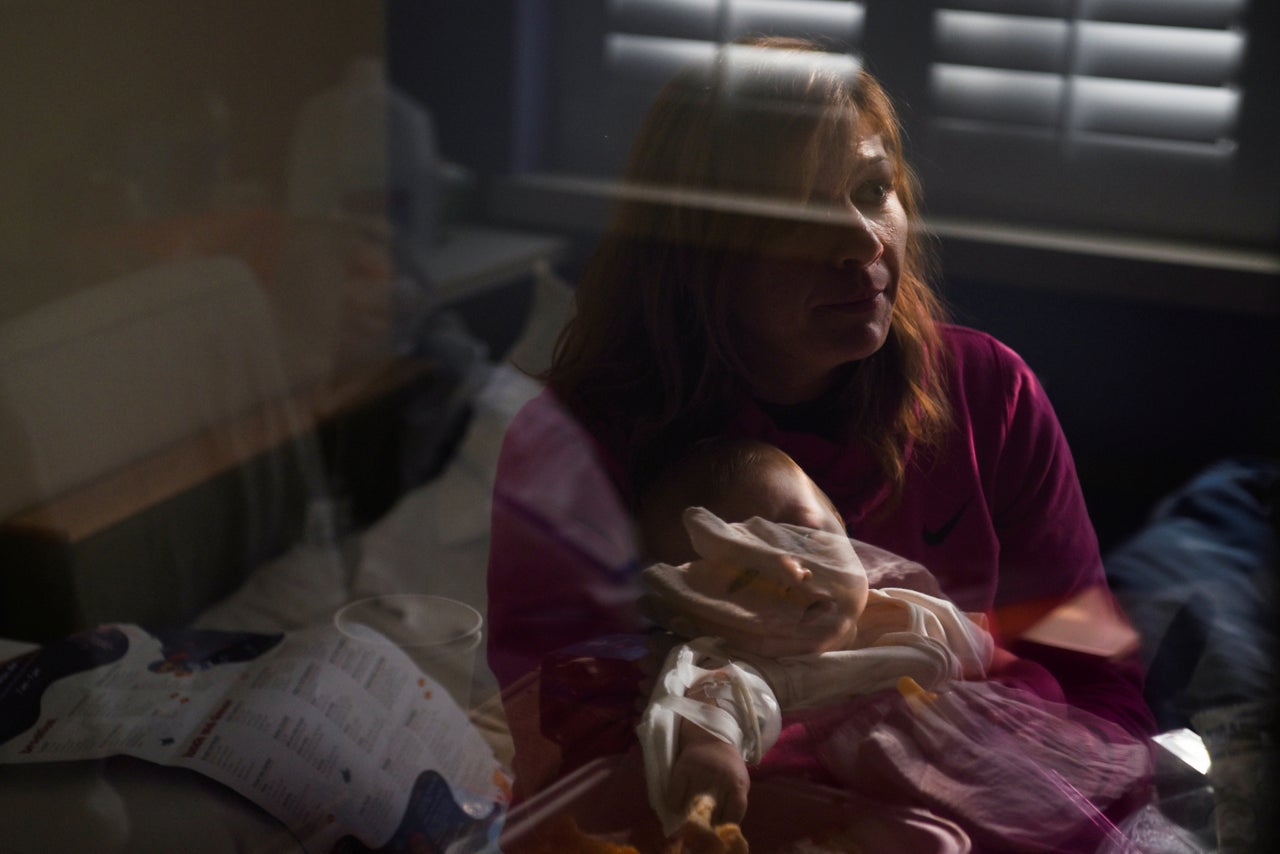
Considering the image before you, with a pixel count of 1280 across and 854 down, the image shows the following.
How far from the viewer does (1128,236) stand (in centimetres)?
49

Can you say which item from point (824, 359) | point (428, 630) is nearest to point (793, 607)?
point (824, 359)

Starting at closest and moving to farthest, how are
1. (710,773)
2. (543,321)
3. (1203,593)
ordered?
1. (710,773)
2. (1203,593)
3. (543,321)

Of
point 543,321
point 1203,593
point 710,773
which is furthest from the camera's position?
point 543,321

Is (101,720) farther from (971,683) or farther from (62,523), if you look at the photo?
(971,683)

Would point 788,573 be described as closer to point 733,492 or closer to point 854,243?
point 733,492

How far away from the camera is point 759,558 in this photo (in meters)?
0.42

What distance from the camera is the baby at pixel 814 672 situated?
0.41 metres

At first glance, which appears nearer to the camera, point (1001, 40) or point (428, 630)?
point (1001, 40)

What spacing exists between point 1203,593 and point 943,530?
15 cm

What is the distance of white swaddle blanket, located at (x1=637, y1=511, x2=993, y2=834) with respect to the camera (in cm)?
41

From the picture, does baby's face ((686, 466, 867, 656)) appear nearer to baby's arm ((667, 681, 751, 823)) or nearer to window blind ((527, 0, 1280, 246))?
baby's arm ((667, 681, 751, 823))

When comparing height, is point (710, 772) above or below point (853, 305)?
below

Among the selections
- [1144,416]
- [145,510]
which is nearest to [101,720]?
[145,510]

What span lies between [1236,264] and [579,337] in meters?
0.29
